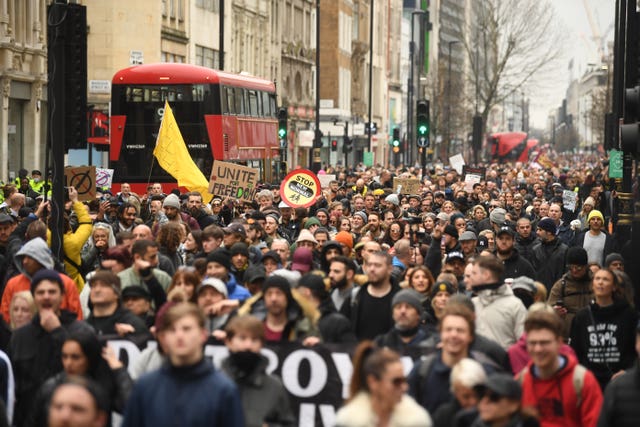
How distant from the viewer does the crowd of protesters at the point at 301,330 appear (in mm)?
6770

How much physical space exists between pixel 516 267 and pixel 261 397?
762 centimetres

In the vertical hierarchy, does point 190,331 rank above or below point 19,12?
below

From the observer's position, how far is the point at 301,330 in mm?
9305

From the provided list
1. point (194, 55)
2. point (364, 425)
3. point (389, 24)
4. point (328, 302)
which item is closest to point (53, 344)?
point (328, 302)

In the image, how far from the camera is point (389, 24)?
382ft

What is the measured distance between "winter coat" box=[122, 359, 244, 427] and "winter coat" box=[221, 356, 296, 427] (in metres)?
0.58

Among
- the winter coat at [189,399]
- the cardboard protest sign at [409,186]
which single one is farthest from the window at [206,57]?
the winter coat at [189,399]

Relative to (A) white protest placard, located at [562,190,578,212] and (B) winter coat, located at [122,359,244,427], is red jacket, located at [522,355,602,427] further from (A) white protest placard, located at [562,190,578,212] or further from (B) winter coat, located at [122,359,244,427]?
(A) white protest placard, located at [562,190,578,212]

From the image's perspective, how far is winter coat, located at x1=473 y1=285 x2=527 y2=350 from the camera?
33.9 feet

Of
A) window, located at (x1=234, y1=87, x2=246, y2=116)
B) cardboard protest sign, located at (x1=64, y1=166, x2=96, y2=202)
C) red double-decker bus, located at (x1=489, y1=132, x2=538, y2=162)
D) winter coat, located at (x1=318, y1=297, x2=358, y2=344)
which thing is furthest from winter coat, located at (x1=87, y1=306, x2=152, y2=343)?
red double-decker bus, located at (x1=489, y1=132, x2=538, y2=162)

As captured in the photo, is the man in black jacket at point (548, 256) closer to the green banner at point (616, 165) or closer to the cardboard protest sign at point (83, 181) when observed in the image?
the cardboard protest sign at point (83, 181)

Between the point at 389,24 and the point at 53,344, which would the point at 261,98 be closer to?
the point at 53,344

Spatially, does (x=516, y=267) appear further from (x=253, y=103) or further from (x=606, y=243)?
(x=253, y=103)

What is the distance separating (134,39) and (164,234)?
3810cm
